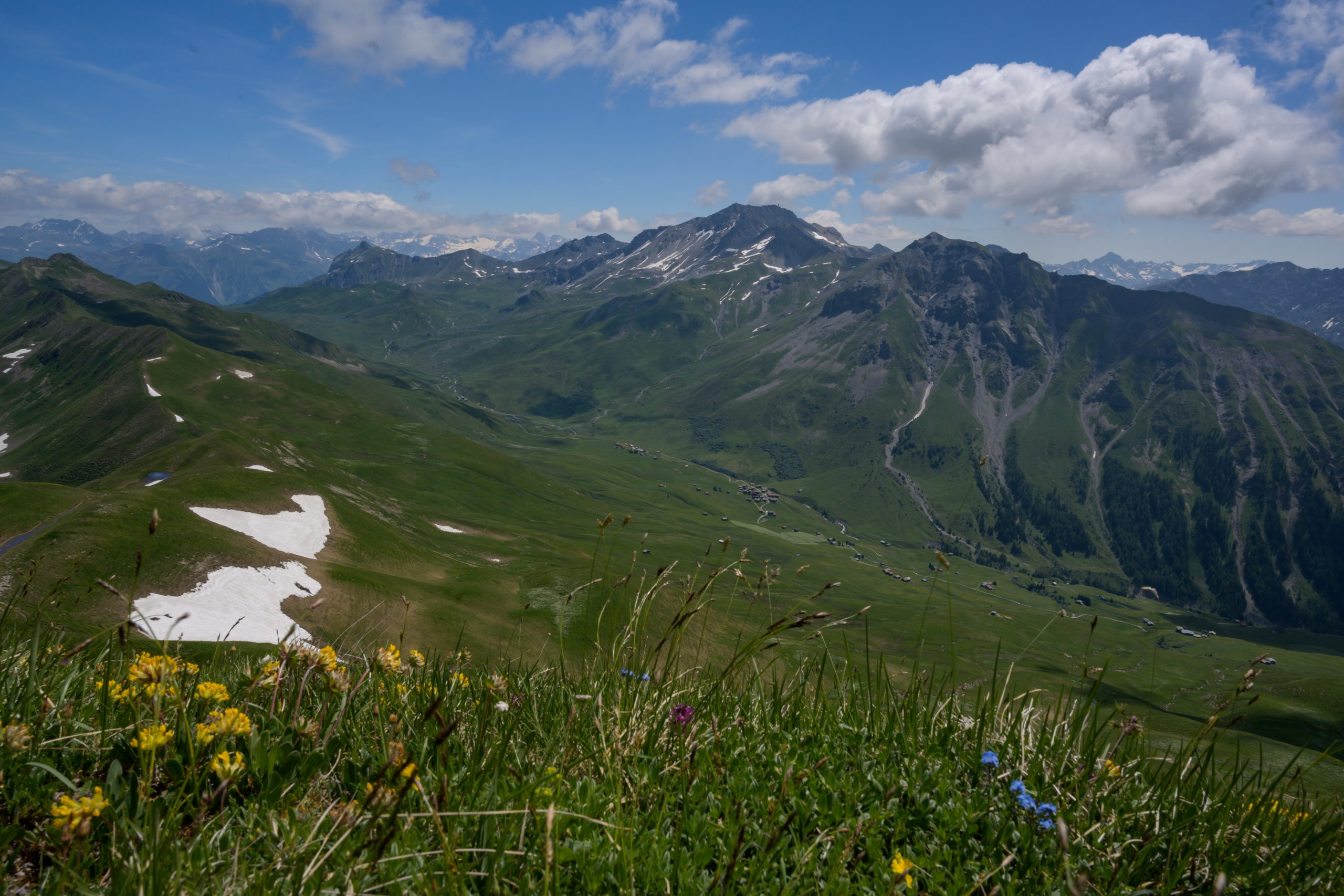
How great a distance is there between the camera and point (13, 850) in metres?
3.04

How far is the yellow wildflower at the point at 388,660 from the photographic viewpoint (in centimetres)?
547

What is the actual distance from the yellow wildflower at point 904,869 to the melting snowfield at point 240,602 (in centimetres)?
4937

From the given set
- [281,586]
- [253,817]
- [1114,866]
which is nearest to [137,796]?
[253,817]

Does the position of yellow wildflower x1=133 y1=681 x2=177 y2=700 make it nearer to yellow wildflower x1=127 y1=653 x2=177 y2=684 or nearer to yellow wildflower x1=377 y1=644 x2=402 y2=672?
yellow wildflower x1=127 y1=653 x2=177 y2=684

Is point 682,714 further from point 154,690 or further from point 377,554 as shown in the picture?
point 377,554

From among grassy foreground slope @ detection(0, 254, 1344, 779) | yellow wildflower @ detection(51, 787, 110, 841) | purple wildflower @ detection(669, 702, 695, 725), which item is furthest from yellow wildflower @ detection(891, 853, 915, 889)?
yellow wildflower @ detection(51, 787, 110, 841)

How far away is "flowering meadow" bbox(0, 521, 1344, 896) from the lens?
2990 mm

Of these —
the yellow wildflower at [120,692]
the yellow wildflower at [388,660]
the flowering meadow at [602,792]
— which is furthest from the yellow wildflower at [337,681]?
the yellow wildflower at [120,692]

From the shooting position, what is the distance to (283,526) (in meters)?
73.4

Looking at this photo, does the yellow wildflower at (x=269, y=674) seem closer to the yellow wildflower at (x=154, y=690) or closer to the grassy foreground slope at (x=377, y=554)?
the yellow wildflower at (x=154, y=690)

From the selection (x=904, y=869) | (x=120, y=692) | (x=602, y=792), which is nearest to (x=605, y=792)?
(x=602, y=792)

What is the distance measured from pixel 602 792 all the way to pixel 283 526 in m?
82.0

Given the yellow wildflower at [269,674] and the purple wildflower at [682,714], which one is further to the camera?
the purple wildflower at [682,714]

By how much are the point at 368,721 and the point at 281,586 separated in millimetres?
60820
